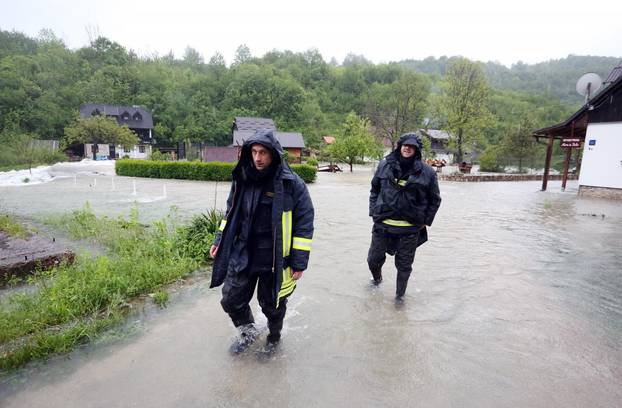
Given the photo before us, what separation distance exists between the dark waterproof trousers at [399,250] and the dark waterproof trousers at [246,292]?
1605 mm

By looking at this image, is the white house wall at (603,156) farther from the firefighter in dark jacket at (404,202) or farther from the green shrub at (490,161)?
the green shrub at (490,161)

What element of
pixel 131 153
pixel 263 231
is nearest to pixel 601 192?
pixel 263 231

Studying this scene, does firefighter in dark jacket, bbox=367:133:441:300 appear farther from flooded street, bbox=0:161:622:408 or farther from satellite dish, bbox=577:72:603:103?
satellite dish, bbox=577:72:603:103

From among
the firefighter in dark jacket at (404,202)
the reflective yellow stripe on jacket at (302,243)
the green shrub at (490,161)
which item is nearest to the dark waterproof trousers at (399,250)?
the firefighter in dark jacket at (404,202)

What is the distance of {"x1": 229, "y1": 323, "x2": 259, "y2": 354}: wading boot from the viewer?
3.06 metres

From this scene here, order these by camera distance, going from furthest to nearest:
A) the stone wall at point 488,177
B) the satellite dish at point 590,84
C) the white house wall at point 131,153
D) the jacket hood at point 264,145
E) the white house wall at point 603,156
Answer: the white house wall at point 131,153
the stone wall at point 488,177
the satellite dish at point 590,84
the white house wall at point 603,156
the jacket hood at point 264,145

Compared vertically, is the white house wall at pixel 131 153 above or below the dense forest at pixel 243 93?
below

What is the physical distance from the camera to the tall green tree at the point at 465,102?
3469 centimetres

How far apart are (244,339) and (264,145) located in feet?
5.77

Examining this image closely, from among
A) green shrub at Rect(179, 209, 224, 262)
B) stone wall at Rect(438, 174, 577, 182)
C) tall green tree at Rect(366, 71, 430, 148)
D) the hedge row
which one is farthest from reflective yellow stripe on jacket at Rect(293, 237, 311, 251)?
tall green tree at Rect(366, 71, 430, 148)

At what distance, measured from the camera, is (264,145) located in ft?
8.76

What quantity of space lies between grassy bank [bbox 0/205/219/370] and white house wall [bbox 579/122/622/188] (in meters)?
17.4

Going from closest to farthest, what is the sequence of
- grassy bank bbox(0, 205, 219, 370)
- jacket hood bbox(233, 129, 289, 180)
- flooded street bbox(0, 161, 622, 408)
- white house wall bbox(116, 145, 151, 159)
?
flooded street bbox(0, 161, 622, 408) → jacket hood bbox(233, 129, 289, 180) → grassy bank bbox(0, 205, 219, 370) → white house wall bbox(116, 145, 151, 159)

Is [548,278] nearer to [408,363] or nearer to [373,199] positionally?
[373,199]
